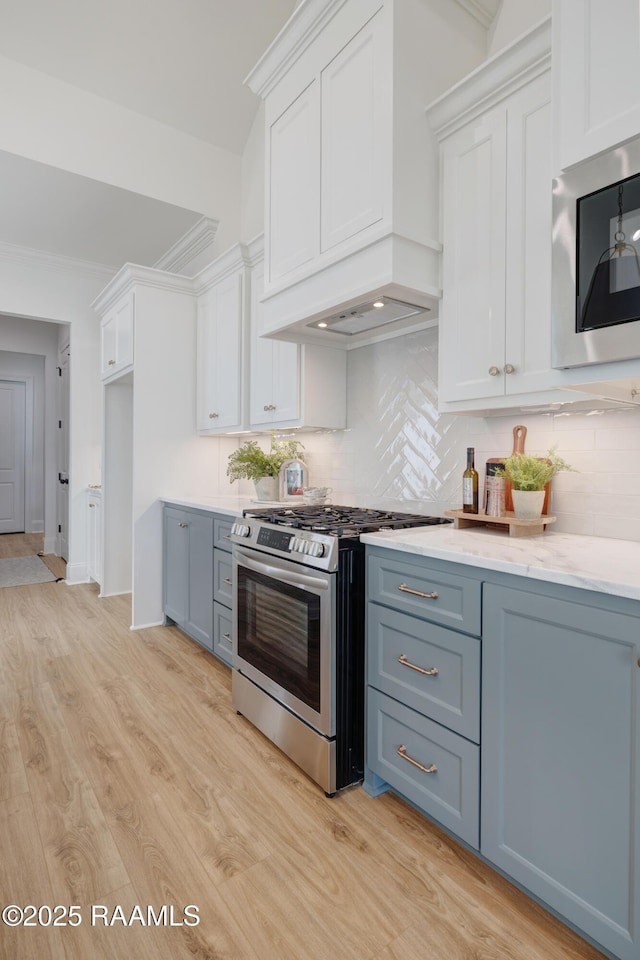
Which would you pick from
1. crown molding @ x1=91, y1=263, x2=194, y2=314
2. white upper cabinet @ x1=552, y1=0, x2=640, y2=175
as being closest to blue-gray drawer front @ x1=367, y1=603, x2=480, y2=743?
white upper cabinet @ x1=552, y1=0, x2=640, y2=175

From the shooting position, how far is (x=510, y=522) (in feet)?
5.81

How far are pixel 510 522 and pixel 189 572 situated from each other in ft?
7.05

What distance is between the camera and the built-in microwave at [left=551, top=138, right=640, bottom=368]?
4.20 ft

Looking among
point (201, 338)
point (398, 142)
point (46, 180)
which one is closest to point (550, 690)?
point (398, 142)

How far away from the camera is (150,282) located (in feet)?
12.1

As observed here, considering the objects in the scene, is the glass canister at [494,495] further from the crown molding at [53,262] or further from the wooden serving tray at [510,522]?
the crown molding at [53,262]

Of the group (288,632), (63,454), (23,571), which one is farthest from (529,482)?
(23,571)

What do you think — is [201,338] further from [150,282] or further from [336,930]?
[336,930]

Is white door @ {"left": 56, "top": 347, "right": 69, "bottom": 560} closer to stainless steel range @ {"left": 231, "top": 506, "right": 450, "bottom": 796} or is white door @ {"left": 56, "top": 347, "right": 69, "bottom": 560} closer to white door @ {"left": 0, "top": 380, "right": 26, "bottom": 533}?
white door @ {"left": 0, "top": 380, "right": 26, "bottom": 533}

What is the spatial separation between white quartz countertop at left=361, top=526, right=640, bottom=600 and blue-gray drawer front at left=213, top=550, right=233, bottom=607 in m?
1.24

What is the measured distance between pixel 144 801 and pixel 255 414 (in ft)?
6.97

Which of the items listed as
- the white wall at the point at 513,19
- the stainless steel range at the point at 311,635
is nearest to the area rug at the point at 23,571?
the stainless steel range at the point at 311,635

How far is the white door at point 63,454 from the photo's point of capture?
5.36 metres

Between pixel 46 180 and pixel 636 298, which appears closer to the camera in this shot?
pixel 636 298
